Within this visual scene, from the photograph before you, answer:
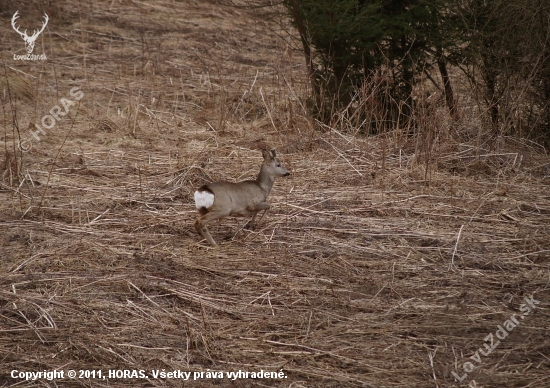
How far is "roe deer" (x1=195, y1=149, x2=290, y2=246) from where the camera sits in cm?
629

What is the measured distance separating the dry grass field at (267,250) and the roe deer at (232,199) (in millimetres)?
187

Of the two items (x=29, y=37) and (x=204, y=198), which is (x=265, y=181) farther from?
(x=29, y=37)

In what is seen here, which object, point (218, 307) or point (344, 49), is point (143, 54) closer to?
point (344, 49)

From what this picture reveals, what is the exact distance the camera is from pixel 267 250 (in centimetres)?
623

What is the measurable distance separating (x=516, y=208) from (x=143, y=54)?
25.2 ft

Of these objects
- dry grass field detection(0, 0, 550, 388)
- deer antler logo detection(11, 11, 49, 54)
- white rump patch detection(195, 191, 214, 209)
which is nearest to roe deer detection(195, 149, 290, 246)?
white rump patch detection(195, 191, 214, 209)

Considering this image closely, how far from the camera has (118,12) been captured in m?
15.3

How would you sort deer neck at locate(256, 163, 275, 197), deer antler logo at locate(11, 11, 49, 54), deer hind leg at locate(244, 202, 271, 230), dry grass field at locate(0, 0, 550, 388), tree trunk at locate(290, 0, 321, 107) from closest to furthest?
1. dry grass field at locate(0, 0, 550, 388)
2. deer hind leg at locate(244, 202, 271, 230)
3. deer neck at locate(256, 163, 275, 197)
4. tree trunk at locate(290, 0, 321, 107)
5. deer antler logo at locate(11, 11, 49, 54)

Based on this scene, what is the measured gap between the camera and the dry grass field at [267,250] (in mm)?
4539

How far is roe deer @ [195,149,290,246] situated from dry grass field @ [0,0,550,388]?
0.61 feet

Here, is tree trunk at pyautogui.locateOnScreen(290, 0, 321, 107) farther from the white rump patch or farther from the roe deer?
the white rump patch

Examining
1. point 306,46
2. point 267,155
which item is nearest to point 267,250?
point 267,155

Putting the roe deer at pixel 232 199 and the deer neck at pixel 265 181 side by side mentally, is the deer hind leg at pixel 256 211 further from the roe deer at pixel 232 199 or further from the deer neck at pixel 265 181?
the deer neck at pixel 265 181

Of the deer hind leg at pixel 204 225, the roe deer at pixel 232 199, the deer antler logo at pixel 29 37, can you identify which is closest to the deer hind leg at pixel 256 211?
the roe deer at pixel 232 199
